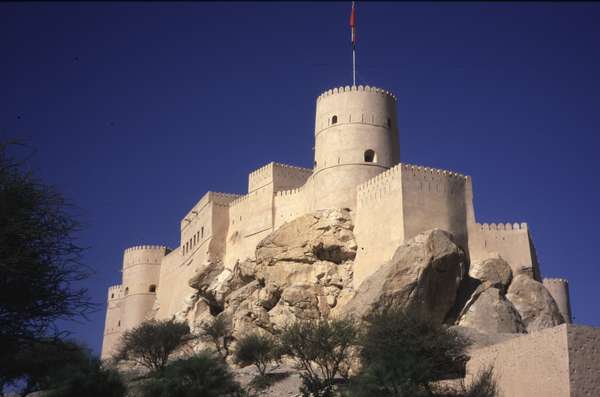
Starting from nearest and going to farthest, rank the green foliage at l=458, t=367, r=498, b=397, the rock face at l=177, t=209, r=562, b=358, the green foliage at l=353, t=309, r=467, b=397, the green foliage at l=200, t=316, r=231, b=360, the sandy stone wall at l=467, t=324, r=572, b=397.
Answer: the sandy stone wall at l=467, t=324, r=572, b=397
the green foliage at l=353, t=309, r=467, b=397
the green foliage at l=458, t=367, r=498, b=397
the rock face at l=177, t=209, r=562, b=358
the green foliage at l=200, t=316, r=231, b=360

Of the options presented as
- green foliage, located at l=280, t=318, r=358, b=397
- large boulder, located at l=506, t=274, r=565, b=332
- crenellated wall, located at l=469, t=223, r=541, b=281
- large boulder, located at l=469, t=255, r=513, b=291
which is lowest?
green foliage, located at l=280, t=318, r=358, b=397

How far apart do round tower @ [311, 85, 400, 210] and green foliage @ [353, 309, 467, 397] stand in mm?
9494

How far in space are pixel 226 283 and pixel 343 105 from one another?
1067cm

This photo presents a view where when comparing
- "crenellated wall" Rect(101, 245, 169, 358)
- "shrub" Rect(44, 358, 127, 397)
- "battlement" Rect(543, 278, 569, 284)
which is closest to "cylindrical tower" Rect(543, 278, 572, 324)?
"battlement" Rect(543, 278, 569, 284)

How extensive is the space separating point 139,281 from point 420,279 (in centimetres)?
2951

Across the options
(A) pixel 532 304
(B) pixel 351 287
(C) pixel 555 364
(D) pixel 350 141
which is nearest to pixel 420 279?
(B) pixel 351 287

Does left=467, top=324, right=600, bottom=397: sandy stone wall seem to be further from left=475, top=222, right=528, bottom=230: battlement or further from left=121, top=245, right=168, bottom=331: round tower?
left=121, top=245, right=168, bottom=331: round tower

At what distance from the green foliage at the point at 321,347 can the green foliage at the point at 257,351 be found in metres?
1.65

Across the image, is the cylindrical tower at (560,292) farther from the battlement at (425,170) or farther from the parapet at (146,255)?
the parapet at (146,255)

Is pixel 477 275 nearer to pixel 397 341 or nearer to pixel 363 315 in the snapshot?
pixel 363 315

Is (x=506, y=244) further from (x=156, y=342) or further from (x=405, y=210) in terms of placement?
(x=156, y=342)

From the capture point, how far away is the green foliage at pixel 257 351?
32812 mm

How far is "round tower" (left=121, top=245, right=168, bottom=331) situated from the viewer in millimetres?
56188

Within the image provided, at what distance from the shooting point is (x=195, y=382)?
87.9ft
